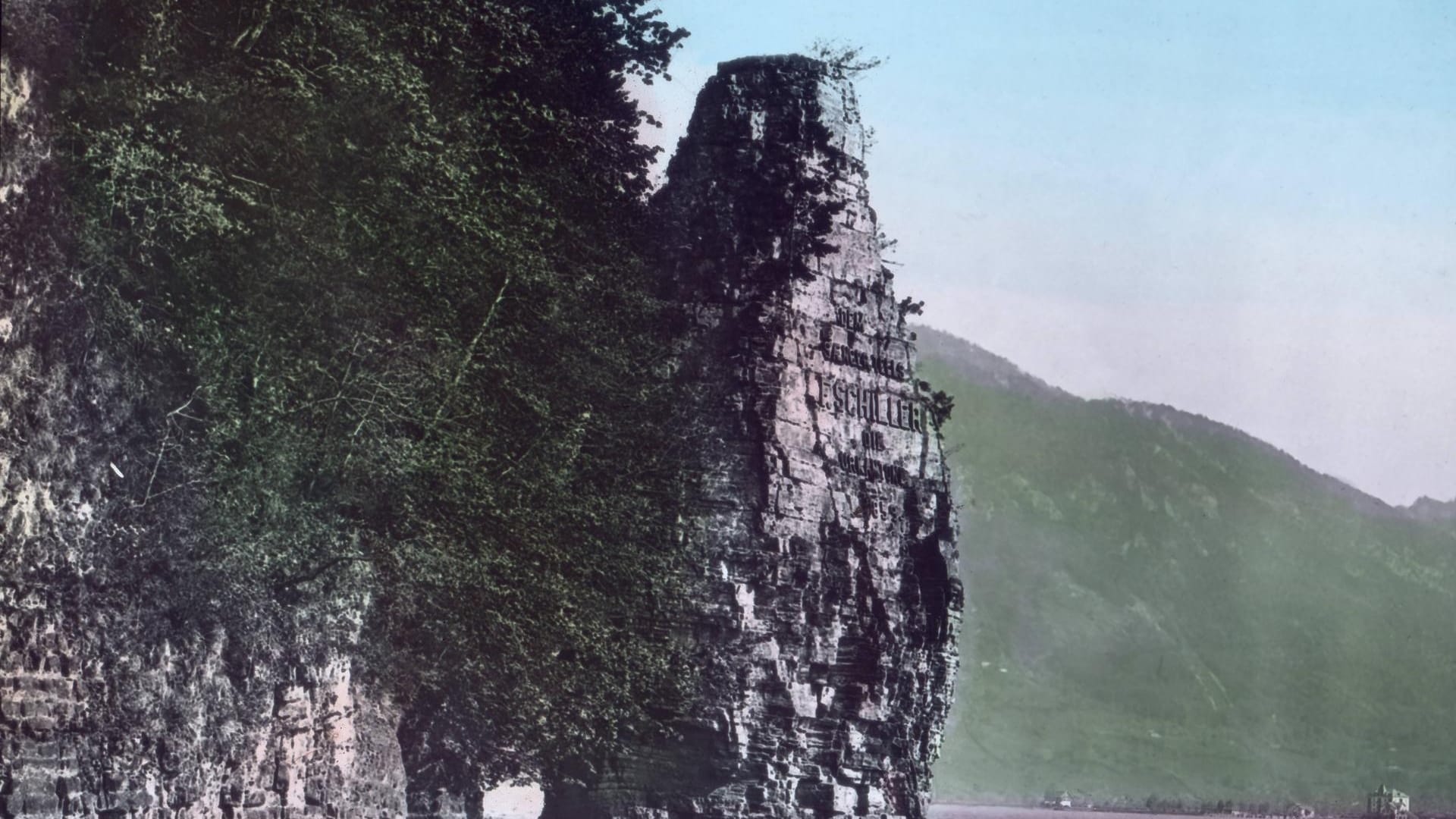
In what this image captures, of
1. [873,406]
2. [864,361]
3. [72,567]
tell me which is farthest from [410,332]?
[873,406]

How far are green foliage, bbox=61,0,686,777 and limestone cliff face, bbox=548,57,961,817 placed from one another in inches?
30.8

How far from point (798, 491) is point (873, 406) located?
6.47ft

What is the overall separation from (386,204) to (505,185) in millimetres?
2013

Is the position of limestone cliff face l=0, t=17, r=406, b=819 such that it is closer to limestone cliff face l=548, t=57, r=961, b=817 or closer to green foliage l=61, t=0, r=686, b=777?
green foliage l=61, t=0, r=686, b=777

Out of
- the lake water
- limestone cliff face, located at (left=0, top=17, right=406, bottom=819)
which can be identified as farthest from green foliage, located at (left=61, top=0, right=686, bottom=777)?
the lake water

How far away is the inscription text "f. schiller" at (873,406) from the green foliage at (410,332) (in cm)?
245

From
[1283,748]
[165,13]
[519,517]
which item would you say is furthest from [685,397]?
[1283,748]

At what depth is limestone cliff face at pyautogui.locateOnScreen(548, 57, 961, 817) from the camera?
2542 centimetres

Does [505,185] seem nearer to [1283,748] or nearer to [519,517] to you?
[519,517]

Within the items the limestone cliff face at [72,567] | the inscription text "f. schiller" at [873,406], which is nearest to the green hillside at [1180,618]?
the inscription text "f. schiller" at [873,406]

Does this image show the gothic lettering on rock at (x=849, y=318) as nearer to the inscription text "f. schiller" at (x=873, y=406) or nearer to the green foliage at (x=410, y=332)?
the inscription text "f. schiller" at (x=873, y=406)

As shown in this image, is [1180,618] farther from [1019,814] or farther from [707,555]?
[707,555]

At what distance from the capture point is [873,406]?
27375mm

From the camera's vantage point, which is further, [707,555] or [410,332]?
[707,555]
